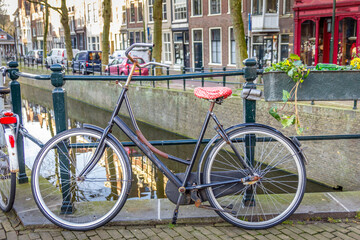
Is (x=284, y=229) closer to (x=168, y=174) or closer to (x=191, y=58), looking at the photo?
(x=168, y=174)

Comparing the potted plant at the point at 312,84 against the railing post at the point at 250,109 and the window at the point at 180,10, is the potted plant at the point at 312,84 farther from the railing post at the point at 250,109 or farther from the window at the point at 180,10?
the window at the point at 180,10

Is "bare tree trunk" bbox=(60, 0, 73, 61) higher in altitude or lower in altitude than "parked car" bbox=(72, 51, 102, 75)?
higher

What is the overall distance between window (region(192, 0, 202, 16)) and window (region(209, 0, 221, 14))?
3.72 feet

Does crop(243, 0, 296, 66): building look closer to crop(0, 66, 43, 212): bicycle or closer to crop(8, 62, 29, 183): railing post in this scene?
crop(8, 62, 29, 183): railing post

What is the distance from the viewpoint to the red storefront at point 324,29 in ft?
58.0

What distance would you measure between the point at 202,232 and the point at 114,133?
404 inches

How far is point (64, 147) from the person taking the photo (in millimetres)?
3076

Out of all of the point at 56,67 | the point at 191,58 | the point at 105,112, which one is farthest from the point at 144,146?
the point at 191,58

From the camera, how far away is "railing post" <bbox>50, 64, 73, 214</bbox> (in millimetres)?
3150

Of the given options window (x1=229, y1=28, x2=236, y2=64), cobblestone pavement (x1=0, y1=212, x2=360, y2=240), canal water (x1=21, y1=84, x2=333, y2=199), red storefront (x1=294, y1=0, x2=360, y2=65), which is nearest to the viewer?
cobblestone pavement (x1=0, y1=212, x2=360, y2=240)

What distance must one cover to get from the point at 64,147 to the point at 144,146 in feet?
1.99

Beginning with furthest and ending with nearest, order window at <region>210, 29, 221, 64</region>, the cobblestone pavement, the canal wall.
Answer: window at <region>210, 29, 221, 64</region> → the canal wall → the cobblestone pavement

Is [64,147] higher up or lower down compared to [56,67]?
lower down

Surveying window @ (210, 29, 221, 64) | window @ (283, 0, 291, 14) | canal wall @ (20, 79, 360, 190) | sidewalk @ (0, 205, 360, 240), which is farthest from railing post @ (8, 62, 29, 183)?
window @ (210, 29, 221, 64)
